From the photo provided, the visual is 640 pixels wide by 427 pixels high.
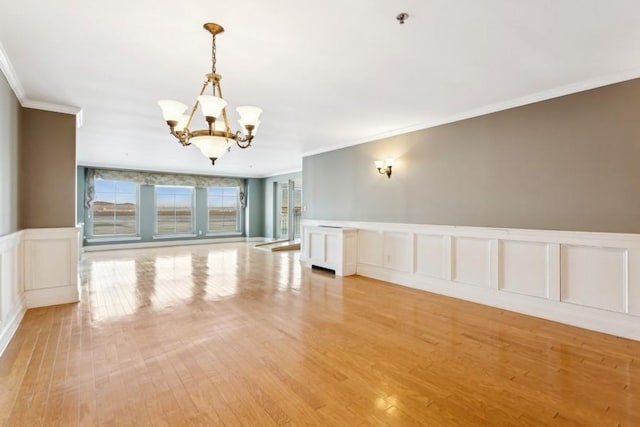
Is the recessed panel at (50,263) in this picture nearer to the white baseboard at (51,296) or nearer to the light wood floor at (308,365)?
the white baseboard at (51,296)

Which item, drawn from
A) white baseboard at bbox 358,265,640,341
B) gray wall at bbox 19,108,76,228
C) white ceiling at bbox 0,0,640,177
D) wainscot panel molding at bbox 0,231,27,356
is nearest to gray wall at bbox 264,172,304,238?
white ceiling at bbox 0,0,640,177

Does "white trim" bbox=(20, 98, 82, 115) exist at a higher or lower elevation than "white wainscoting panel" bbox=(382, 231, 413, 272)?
higher

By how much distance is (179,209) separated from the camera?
35.7 ft

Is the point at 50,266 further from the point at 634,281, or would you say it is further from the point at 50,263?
the point at 634,281

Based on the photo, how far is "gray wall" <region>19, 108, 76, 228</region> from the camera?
3848 millimetres

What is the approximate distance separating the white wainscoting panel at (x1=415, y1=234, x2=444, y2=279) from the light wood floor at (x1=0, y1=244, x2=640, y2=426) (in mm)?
629

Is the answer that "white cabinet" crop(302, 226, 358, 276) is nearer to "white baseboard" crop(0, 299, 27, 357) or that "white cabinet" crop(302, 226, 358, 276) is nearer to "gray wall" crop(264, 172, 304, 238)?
"white baseboard" crop(0, 299, 27, 357)

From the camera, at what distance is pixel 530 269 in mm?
3734

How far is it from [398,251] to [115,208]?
8900mm

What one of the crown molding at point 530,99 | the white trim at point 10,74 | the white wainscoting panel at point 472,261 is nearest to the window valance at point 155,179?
the white trim at point 10,74

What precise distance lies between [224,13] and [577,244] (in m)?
4.02

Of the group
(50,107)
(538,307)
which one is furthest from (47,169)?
(538,307)

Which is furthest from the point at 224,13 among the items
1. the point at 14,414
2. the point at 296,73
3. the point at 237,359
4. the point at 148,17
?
the point at 14,414

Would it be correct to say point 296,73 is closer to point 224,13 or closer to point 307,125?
point 224,13
